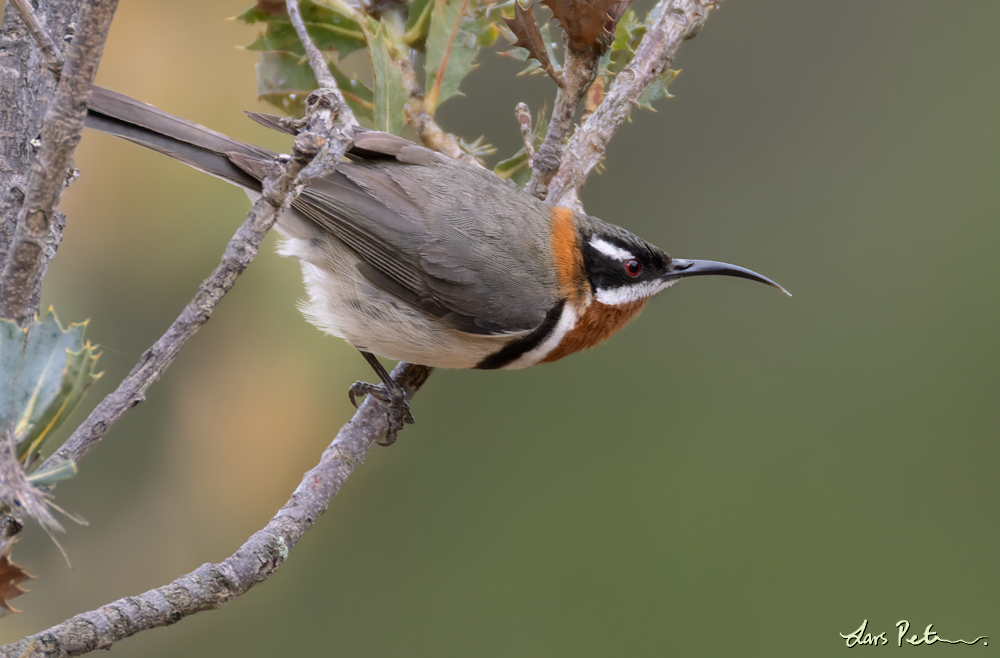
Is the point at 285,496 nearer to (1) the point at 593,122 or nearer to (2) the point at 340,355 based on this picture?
(2) the point at 340,355

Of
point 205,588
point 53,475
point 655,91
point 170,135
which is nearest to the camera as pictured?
point 53,475

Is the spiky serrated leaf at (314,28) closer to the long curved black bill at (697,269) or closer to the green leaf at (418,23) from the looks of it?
the green leaf at (418,23)

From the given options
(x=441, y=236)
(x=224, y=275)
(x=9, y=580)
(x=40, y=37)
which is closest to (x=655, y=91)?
(x=441, y=236)

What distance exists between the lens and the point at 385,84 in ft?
9.30

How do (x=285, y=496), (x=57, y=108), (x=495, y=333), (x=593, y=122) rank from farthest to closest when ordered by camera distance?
(x=285, y=496)
(x=593, y=122)
(x=495, y=333)
(x=57, y=108)

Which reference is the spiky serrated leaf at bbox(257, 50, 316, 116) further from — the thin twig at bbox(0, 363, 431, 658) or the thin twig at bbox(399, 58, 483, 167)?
the thin twig at bbox(0, 363, 431, 658)

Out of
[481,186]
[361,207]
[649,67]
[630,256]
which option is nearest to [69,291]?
[361,207]

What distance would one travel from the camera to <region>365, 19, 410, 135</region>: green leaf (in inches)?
108

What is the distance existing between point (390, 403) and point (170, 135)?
1176 mm

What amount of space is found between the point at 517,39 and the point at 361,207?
34.1 inches

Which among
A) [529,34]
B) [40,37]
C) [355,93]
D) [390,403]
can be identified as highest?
[529,34]

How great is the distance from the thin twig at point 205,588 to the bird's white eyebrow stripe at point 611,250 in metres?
1.27

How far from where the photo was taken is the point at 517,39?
2980 millimetres

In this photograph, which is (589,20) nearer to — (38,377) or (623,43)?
(623,43)
